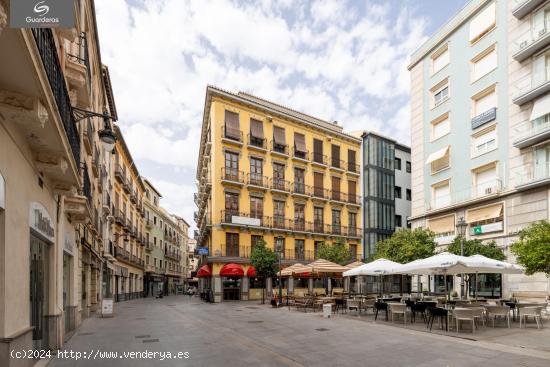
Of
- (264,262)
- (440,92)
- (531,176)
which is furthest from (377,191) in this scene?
(531,176)

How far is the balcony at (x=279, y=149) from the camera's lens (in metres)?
38.6

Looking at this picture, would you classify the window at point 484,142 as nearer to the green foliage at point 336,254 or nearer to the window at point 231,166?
the green foliage at point 336,254

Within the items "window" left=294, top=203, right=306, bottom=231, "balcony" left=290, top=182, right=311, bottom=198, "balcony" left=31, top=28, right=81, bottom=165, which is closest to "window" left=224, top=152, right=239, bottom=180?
"balcony" left=290, top=182, right=311, bottom=198

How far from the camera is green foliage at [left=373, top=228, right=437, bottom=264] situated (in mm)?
22750

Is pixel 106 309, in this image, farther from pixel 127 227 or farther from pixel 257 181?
pixel 127 227

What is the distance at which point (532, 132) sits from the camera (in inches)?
867

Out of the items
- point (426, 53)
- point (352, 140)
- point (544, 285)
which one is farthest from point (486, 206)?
point (352, 140)

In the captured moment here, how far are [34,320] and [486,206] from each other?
24576mm

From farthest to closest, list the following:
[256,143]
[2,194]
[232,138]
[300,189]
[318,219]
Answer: [318,219] → [300,189] → [256,143] → [232,138] → [2,194]

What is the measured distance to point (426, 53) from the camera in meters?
31.4

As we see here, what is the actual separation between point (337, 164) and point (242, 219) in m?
13.8

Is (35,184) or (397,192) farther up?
(397,192)

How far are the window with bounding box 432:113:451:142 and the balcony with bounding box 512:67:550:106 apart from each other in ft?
19.4

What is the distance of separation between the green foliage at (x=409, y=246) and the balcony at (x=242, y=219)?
13.9 metres
